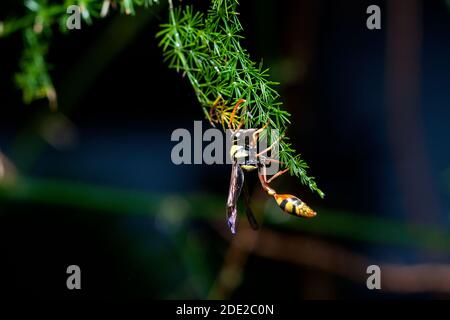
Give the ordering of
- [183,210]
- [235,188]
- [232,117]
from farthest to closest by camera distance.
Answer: [183,210] < [235,188] < [232,117]

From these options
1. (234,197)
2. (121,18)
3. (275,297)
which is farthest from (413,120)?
(234,197)

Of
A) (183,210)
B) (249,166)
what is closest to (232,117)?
(249,166)

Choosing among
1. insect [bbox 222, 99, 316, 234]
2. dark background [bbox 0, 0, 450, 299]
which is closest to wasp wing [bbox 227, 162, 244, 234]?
insect [bbox 222, 99, 316, 234]

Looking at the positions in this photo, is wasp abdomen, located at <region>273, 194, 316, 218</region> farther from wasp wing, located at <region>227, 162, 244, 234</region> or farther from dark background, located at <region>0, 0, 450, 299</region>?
dark background, located at <region>0, 0, 450, 299</region>

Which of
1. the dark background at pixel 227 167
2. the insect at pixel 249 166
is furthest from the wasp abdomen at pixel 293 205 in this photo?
the dark background at pixel 227 167

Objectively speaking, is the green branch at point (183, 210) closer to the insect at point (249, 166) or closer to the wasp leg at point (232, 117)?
the insect at point (249, 166)

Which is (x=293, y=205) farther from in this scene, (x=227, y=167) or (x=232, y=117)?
(x=227, y=167)

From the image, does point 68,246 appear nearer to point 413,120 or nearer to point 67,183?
point 67,183

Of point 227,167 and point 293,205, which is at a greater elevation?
point 227,167
